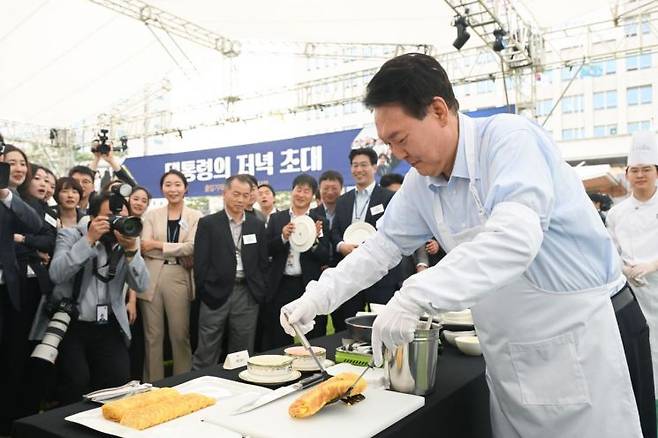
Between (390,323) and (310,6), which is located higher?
(310,6)

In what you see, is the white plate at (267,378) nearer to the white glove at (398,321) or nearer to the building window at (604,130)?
the white glove at (398,321)

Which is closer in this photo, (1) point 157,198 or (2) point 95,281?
(2) point 95,281

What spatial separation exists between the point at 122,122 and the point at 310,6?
737 cm

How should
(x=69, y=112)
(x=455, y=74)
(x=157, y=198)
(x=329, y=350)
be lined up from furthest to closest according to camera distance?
(x=69, y=112), (x=157, y=198), (x=455, y=74), (x=329, y=350)

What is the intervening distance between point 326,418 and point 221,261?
232 centimetres

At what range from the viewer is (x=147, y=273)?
2.68 m

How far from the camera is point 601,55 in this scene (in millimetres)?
6520

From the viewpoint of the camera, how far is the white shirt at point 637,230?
3.13 metres

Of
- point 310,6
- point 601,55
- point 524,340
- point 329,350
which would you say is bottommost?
point 329,350

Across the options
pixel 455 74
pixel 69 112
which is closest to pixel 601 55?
pixel 455 74

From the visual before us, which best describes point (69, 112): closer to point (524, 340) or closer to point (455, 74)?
point (455, 74)

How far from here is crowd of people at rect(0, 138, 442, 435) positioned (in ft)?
8.04

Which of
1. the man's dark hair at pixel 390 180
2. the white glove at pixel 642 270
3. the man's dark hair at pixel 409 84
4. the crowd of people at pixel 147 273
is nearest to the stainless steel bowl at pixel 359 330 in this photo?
the man's dark hair at pixel 409 84

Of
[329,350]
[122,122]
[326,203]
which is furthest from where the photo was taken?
[122,122]
